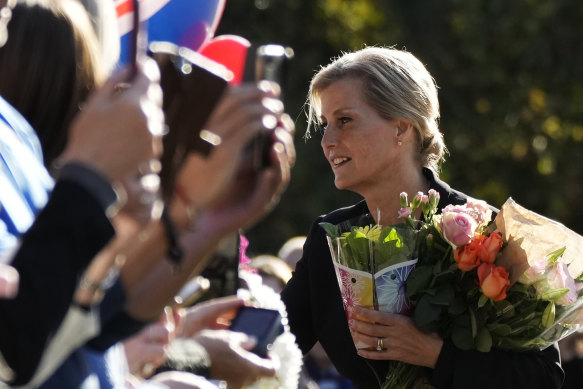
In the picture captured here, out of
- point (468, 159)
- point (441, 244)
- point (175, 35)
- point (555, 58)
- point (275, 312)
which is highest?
point (175, 35)

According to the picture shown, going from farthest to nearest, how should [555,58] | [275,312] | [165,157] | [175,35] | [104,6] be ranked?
[555,58]
[175,35]
[275,312]
[104,6]
[165,157]

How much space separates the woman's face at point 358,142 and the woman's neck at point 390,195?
0.02m

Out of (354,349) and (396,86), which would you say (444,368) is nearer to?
(354,349)

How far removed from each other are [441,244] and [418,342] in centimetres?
30

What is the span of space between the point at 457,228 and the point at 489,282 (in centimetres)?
18

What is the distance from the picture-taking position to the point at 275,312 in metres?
2.36

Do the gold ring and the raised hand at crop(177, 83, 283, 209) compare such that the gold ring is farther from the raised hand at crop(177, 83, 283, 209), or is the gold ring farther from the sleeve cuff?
the raised hand at crop(177, 83, 283, 209)

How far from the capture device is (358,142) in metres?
3.62

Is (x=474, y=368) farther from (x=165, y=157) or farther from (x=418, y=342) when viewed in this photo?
(x=165, y=157)

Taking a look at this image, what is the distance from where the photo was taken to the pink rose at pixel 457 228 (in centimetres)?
309

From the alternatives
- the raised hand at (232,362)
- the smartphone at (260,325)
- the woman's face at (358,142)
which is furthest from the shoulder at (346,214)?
the raised hand at (232,362)

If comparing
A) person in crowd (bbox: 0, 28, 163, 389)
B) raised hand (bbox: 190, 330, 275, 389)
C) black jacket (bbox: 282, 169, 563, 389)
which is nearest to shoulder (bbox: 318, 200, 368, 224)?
black jacket (bbox: 282, 169, 563, 389)

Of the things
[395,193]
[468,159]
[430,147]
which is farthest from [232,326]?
[468,159]

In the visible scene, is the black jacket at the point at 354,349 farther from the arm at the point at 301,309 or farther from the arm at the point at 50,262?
the arm at the point at 50,262
